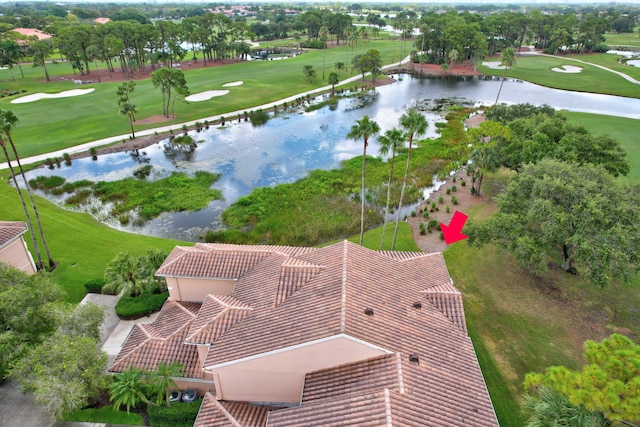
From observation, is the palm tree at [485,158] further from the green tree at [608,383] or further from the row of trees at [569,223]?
the green tree at [608,383]

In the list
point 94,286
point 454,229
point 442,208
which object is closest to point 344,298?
point 94,286

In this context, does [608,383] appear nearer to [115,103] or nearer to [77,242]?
[77,242]

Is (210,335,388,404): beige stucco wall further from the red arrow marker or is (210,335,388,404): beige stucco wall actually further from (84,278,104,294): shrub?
the red arrow marker

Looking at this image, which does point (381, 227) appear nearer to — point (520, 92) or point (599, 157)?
point (599, 157)

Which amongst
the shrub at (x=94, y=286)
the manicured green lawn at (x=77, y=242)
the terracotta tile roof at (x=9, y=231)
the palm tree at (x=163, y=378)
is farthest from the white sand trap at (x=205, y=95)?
the palm tree at (x=163, y=378)

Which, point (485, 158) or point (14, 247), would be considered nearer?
point (14, 247)

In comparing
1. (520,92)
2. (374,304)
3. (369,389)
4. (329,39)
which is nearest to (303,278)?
(374,304)
